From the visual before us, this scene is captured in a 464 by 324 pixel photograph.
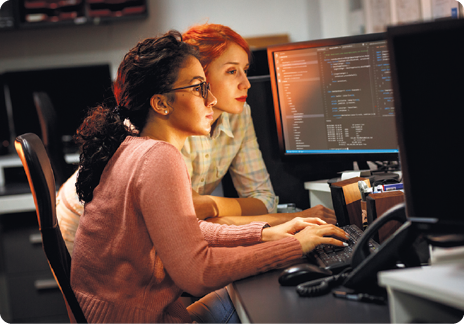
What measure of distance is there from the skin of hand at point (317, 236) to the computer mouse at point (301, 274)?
0.39ft

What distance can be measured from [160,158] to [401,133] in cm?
47

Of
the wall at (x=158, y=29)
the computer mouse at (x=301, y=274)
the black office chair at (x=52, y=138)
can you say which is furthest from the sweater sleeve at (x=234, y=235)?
the wall at (x=158, y=29)

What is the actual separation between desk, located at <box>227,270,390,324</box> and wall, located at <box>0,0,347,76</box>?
2817 millimetres

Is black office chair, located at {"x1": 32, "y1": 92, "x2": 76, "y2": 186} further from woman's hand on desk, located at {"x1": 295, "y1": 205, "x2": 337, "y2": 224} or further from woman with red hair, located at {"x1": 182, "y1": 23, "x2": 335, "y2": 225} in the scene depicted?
woman's hand on desk, located at {"x1": 295, "y1": 205, "x2": 337, "y2": 224}

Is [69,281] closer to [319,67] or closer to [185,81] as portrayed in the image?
[185,81]

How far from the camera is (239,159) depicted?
5.27ft

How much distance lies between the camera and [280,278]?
32.1 inches

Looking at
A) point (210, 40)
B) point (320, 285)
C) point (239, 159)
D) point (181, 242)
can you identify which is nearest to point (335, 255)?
point (320, 285)

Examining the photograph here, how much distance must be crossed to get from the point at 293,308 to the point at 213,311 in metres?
0.49

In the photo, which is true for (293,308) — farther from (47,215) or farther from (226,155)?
(226,155)

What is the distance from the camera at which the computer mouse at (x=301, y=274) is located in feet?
2.60

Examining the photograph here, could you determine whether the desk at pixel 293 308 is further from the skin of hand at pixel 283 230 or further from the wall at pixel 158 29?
the wall at pixel 158 29

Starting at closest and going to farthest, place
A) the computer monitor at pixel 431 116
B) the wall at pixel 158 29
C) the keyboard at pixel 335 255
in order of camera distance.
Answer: the computer monitor at pixel 431 116 → the keyboard at pixel 335 255 → the wall at pixel 158 29

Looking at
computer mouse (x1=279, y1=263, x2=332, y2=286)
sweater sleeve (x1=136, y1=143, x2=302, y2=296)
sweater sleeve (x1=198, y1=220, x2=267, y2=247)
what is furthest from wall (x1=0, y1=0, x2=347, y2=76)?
computer mouse (x1=279, y1=263, x2=332, y2=286)
